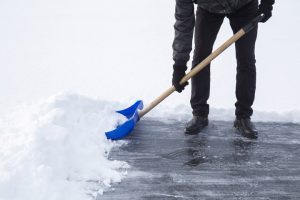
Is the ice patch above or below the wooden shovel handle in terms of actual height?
below

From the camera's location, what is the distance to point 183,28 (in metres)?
3.08

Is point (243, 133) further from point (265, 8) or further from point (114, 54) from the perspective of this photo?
point (114, 54)

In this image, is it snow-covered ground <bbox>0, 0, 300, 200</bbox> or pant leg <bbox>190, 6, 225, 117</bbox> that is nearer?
snow-covered ground <bbox>0, 0, 300, 200</bbox>

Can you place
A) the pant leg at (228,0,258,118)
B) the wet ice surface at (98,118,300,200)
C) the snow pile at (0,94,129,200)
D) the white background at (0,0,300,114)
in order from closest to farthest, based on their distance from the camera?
the snow pile at (0,94,129,200), the wet ice surface at (98,118,300,200), the pant leg at (228,0,258,118), the white background at (0,0,300,114)

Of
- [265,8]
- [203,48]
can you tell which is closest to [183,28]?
[203,48]

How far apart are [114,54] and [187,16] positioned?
3.87 m

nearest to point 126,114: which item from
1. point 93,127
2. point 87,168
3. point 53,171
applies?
point 93,127

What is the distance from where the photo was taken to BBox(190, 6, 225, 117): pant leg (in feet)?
10.5

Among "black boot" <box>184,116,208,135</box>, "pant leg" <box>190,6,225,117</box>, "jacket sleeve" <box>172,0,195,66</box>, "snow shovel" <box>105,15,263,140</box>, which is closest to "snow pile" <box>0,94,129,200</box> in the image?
"snow shovel" <box>105,15,263,140</box>

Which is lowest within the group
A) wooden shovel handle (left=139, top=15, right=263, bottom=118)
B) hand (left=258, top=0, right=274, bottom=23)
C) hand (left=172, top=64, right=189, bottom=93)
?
hand (left=172, top=64, right=189, bottom=93)

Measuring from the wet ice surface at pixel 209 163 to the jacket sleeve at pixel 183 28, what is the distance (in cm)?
67

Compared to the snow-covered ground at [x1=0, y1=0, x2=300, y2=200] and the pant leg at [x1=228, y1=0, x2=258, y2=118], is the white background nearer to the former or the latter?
the snow-covered ground at [x1=0, y1=0, x2=300, y2=200]

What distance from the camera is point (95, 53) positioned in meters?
6.86

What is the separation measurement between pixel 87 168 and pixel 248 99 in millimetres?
1514
